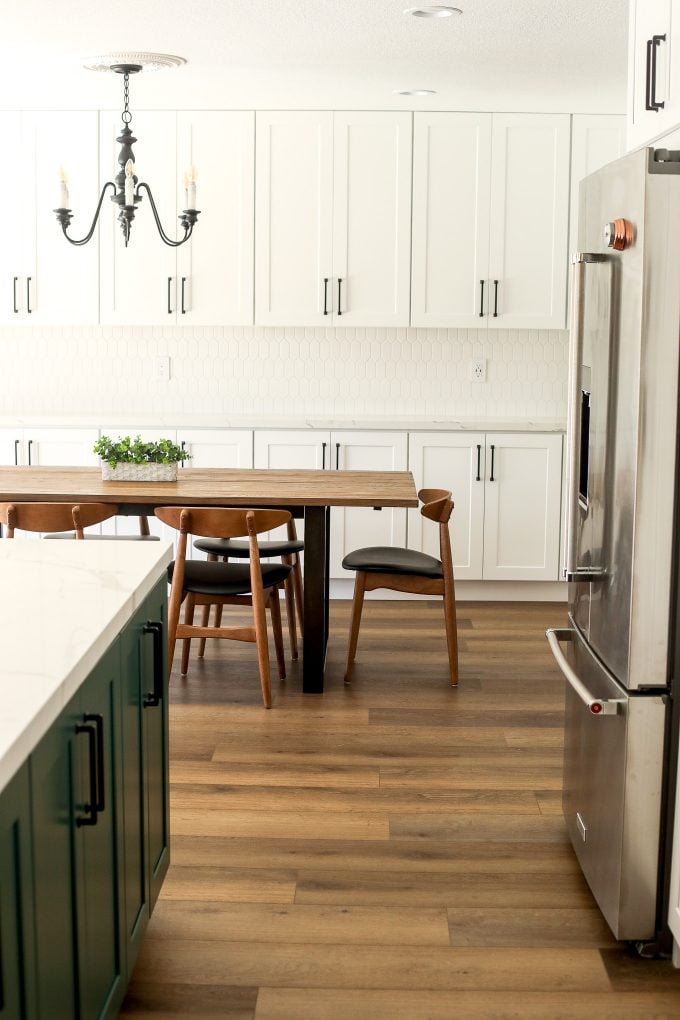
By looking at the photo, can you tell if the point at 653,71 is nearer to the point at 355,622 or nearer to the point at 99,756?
the point at 99,756

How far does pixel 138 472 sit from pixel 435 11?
214cm

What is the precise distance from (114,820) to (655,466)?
1.31 metres

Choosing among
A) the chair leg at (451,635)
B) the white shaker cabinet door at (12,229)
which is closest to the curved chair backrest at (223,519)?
the chair leg at (451,635)

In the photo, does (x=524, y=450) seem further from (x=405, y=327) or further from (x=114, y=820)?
(x=114, y=820)

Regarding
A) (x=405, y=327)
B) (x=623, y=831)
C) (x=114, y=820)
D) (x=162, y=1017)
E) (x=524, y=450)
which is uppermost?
(x=405, y=327)

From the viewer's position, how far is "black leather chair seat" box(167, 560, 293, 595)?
14.2ft

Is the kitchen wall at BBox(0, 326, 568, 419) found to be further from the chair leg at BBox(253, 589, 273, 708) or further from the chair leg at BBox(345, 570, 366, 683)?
the chair leg at BBox(253, 589, 273, 708)

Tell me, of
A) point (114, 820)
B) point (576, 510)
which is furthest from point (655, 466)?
point (114, 820)

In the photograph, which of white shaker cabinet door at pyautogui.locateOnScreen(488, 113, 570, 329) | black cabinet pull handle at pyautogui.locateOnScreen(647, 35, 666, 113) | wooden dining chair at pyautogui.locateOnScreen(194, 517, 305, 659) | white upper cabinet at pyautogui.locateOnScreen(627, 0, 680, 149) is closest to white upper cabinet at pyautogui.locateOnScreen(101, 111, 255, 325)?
white shaker cabinet door at pyautogui.locateOnScreen(488, 113, 570, 329)

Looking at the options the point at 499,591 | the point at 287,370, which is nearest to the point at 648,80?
the point at 499,591

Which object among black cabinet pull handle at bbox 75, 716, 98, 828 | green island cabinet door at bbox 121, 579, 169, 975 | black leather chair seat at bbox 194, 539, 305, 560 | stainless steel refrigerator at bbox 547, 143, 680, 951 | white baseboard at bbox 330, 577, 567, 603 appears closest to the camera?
black cabinet pull handle at bbox 75, 716, 98, 828

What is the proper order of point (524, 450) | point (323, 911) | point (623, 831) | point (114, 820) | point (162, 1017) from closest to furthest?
point (114, 820) → point (162, 1017) → point (623, 831) → point (323, 911) → point (524, 450)

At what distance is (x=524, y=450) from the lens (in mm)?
6094

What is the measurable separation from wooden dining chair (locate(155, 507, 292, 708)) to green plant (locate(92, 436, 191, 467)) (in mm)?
446
